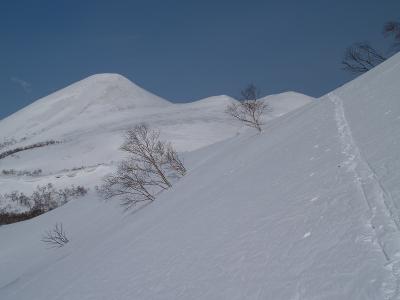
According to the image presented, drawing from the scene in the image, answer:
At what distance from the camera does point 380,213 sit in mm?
6117

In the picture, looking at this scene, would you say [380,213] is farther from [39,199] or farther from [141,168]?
[39,199]

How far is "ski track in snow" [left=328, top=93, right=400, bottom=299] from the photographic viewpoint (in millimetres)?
4762

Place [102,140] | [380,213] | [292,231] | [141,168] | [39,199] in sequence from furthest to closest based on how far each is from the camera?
[102,140], [39,199], [141,168], [292,231], [380,213]

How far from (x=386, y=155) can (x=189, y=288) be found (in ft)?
16.4

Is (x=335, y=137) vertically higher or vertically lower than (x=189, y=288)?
higher

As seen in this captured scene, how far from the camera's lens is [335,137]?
13.0 m

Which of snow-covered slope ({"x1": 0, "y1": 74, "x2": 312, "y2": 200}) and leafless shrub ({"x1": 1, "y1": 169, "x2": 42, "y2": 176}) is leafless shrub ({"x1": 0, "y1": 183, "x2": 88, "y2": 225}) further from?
leafless shrub ({"x1": 1, "y1": 169, "x2": 42, "y2": 176})

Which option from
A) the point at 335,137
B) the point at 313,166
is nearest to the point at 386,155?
the point at 313,166

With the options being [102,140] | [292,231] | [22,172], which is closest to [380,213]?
[292,231]

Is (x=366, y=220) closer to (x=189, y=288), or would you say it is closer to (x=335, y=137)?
(x=189, y=288)

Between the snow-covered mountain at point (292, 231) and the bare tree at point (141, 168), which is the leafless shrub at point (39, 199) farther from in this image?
the snow-covered mountain at point (292, 231)

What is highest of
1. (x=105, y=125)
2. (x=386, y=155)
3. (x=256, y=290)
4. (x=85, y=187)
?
(x=105, y=125)

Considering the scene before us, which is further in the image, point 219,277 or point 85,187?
point 85,187

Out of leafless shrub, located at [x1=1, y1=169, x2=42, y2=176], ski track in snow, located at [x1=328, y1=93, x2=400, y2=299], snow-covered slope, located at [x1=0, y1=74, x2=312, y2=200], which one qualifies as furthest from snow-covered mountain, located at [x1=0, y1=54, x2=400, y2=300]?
leafless shrub, located at [x1=1, y1=169, x2=42, y2=176]
